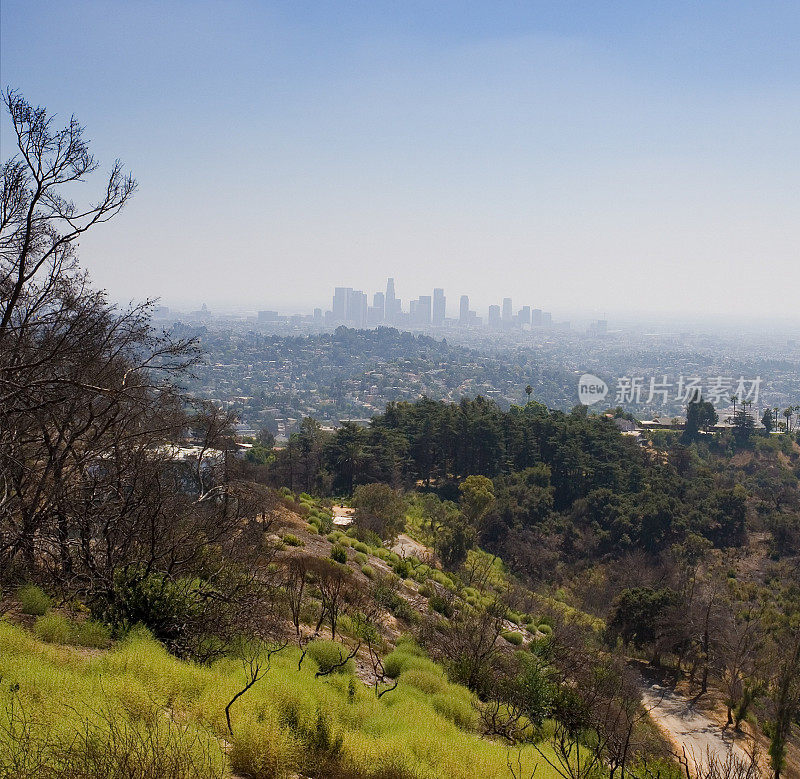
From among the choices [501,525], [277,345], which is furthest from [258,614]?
[277,345]

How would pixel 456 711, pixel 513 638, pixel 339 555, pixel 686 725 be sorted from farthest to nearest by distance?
pixel 686 725 < pixel 339 555 < pixel 513 638 < pixel 456 711

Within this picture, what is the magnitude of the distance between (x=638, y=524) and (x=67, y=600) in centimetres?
2511

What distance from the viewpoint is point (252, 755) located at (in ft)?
10.3

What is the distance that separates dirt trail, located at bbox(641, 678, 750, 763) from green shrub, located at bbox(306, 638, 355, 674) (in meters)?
6.81

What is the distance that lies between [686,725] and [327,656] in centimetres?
932

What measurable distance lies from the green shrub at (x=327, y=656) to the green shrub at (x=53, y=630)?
2130 millimetres

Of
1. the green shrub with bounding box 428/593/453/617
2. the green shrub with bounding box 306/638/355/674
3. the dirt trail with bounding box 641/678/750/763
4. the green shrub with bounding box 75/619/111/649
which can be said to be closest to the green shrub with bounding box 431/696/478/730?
the green shrub with bounding box 306/638/355/674

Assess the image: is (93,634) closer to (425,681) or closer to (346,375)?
(425,681)

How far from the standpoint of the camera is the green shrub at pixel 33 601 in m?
4.43

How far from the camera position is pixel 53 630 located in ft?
13.6

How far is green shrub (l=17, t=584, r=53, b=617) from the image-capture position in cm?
443

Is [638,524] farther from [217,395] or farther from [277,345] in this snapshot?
[277,345]
